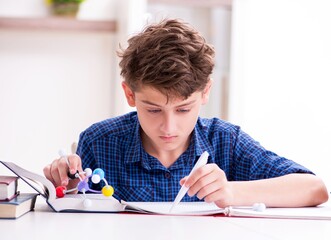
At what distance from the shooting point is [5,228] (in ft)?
3.44

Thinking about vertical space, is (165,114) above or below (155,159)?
above

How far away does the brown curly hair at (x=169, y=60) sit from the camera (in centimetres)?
146

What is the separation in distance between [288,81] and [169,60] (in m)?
1.89

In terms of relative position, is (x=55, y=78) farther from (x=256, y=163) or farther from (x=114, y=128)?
(x=256, y=163)

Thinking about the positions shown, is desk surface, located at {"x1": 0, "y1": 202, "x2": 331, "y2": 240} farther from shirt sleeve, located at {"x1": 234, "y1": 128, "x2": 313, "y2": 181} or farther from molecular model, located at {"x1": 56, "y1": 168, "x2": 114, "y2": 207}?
shirt sleeve, located at {"x1": 234, "y1": 128, "x2": 313, "y2": 181}

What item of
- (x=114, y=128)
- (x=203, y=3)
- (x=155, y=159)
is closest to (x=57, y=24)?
(x=203, y=3)

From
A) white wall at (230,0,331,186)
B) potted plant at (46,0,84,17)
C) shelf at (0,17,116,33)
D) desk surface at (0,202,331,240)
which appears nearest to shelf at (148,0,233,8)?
white wall at (230,0,331,186)

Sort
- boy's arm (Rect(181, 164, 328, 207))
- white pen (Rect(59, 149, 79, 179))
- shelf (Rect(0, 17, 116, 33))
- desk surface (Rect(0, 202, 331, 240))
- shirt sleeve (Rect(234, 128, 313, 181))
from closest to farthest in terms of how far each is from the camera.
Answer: desk surface (Rect(0, 202, 331, 240)) → boy's arm (Rect(181, 164, 328, 207)) → white pen (Rect(59, 149, 79, 179)) → shirt sleeve (Rect(234, 128, 313, 181)) → shelf (Rect(0, 17, 116, 33))

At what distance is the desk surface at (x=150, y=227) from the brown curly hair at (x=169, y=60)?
0.36 m

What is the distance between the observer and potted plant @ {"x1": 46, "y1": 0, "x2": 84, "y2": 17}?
3156mm

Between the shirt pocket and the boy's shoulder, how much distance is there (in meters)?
0.16

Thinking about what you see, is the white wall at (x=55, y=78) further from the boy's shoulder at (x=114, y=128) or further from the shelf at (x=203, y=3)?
the boy's shoulder at (x=114, y=128)

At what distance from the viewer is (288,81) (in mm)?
3262

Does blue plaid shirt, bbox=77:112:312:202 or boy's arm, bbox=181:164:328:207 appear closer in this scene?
boy's arm, bbox=181:164:328:207
